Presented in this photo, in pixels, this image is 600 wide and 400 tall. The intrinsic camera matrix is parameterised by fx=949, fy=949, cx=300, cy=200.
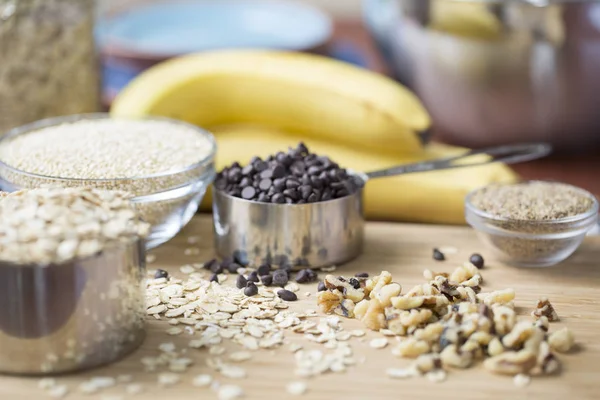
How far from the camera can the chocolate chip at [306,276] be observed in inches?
54.4

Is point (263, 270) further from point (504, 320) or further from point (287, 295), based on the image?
point (504, 320)

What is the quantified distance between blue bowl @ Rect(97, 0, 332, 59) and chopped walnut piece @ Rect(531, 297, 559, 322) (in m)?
0.97

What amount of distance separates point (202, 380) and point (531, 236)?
56cm

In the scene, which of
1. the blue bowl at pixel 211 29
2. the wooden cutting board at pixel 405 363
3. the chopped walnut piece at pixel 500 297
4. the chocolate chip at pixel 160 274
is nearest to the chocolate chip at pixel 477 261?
the wooden cutting board at pixel 405 363

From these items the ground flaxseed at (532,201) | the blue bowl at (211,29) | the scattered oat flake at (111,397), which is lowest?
the scattered oat flake at (111,397)

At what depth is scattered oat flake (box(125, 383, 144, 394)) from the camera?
1.08 m

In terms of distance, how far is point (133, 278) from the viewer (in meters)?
1.15

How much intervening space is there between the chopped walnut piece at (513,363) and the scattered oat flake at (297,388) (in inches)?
8.8

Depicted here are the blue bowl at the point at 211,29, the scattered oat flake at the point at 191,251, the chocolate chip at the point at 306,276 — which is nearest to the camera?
the chocolate chip at the point at 306,276

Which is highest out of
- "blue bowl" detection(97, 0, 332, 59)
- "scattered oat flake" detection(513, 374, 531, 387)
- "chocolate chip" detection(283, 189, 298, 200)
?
"blue bowl" detection(97, 0, 332, 59)

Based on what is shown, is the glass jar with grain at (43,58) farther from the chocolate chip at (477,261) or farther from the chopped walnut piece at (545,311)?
the chopped walnut piece at (545,311)

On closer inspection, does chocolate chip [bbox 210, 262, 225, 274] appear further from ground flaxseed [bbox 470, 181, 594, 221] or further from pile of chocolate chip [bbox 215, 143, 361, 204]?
ground flaxseed [bbox 470, 181, 594, 221]

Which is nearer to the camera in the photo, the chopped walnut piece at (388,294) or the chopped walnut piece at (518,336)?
the chopped walnut piece at (518,336)

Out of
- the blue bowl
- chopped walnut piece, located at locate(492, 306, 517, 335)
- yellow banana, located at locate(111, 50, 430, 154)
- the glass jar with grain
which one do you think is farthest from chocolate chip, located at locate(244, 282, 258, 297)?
the blue bowl
